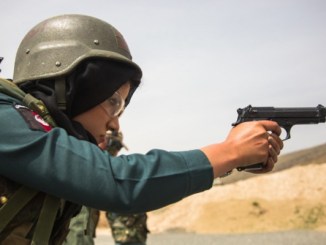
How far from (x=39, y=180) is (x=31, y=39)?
3.20 ft

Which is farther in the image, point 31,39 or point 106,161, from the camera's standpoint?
point 31,39

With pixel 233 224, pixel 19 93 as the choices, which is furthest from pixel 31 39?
pixel 233 224

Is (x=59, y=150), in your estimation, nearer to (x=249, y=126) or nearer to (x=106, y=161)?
(x=106, y=161)

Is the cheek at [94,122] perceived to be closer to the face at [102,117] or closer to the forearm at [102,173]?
the face at [102,117]

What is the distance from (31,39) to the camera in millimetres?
2535

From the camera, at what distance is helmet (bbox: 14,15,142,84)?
2354 mm

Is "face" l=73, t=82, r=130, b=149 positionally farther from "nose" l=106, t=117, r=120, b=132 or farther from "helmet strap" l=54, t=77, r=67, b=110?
"helmet strap" l=54, t=77, r=67, b=110

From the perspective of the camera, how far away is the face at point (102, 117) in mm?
2311

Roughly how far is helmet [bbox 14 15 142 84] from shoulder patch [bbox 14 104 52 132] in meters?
0.39

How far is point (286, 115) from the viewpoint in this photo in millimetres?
2891

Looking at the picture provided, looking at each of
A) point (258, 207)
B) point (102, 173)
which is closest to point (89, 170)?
point (102, 173)

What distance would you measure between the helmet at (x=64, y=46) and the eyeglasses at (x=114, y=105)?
0.53 ft

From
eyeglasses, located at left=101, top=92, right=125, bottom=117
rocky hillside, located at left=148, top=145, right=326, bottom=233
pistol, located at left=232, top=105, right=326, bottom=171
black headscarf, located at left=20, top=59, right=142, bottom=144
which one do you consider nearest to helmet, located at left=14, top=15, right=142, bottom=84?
black headscarf, located at left=20, top=59, right=142, bottom=144

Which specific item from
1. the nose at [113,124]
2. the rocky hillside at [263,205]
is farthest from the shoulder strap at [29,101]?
the rocky hillside at [263,205]
